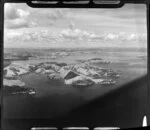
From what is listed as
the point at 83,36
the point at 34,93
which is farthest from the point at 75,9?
the point at 34,93

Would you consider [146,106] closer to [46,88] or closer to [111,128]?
[111,128]

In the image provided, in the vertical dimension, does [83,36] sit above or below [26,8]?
below

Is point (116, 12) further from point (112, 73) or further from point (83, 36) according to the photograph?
point (112, 73)

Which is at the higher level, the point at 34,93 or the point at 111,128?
the point at 34,93

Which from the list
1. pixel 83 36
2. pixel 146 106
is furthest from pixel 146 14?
pixel 146 106

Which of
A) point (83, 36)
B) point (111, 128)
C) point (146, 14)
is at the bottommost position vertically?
point (111, 128)

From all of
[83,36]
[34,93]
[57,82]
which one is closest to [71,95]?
[57,82]

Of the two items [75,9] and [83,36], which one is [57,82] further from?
[75,9]

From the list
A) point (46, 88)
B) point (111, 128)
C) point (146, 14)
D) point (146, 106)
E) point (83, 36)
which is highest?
point (146, 14)
